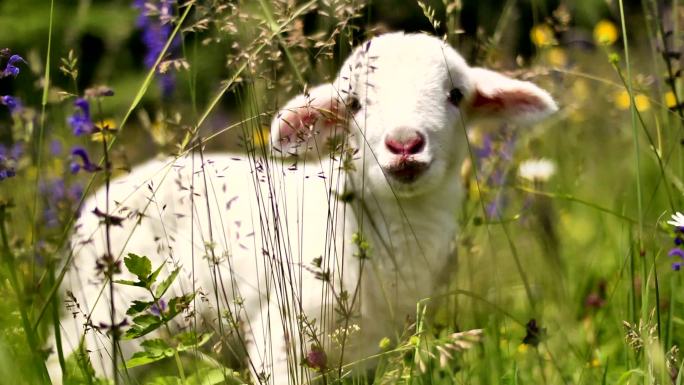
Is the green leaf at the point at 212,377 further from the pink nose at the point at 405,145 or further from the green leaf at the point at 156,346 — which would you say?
the pink nose at the point at 405,145

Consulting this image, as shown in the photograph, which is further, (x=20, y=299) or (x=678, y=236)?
(x=678, y=236)

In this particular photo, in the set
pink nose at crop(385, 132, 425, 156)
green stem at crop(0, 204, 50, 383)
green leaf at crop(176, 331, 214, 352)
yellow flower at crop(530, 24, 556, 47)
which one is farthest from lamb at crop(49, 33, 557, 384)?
green stem at crop(0, 204, 50, 383)

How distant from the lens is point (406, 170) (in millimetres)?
2656

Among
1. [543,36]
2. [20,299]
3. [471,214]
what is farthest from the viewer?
[543,36]

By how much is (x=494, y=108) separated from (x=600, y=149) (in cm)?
263

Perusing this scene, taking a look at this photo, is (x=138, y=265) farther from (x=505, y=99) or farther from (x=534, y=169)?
(x=534, y=169)

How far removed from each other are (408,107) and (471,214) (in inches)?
19.1

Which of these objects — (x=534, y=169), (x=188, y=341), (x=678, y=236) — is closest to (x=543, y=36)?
(x=534, y=169)

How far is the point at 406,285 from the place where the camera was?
288 cm

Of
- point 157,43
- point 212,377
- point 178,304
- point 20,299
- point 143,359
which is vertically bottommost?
point 212,377

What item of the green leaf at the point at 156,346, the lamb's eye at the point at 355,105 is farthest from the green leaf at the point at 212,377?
the lamb's eye at the point at 355,105

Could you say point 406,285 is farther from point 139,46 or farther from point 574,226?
point 139,46

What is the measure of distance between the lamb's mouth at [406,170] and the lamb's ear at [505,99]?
460 millimetres

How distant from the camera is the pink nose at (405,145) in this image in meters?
2.61
